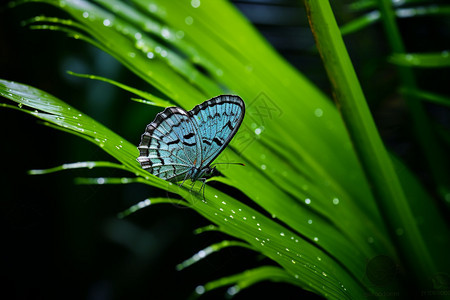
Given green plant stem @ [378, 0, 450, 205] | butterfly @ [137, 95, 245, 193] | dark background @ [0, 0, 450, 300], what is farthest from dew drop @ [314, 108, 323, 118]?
dark background @ [0, 0, 450, 300]

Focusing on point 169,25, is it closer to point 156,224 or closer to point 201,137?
point 201,137

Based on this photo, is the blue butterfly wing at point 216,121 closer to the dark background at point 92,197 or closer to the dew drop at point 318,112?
the dew drop at point 318,112

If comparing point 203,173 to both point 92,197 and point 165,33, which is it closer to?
point 165,33

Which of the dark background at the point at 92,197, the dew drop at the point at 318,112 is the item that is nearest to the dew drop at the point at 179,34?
the dew drop at the point at 318,112

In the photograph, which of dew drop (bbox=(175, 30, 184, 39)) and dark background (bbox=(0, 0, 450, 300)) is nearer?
dew drop (bbox=(175, 30, 184, 39))

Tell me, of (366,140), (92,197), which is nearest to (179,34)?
(366,140)

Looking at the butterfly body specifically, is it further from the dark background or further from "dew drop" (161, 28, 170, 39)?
the dark background

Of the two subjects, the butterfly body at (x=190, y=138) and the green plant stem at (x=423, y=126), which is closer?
the butterfly body at (x=190, y=138)
